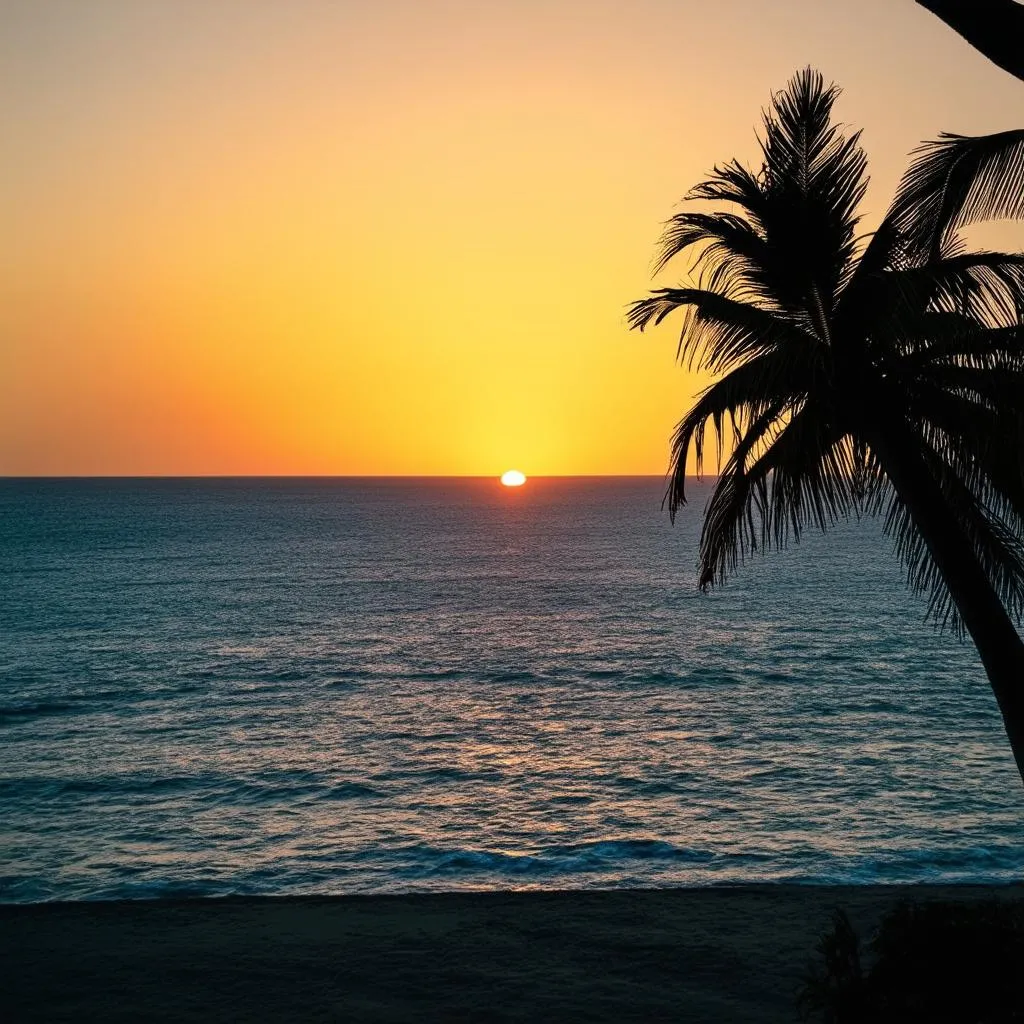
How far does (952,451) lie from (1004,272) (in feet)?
5.81

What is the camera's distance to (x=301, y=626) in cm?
6944

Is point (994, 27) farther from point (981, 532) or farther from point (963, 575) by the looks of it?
point (981, 532)

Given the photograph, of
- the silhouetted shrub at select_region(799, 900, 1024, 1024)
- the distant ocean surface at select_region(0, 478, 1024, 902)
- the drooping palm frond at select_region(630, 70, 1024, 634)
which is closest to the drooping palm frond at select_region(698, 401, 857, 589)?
the drooping palm frond at select_region(630, 70, 1024, 634)

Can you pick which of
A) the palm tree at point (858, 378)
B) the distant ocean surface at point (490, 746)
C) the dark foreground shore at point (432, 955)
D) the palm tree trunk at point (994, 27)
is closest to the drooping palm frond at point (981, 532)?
the palm tree at point (858, 378)

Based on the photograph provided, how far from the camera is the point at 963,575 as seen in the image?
8.62 meters

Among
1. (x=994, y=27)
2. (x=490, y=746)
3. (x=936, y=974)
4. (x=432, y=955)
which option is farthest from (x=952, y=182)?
(x=490, y=746)

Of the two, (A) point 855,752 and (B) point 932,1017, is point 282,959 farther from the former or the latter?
(A) point 855,752

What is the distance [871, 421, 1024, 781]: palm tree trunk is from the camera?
8.49 meters

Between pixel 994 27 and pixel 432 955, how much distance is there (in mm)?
14845

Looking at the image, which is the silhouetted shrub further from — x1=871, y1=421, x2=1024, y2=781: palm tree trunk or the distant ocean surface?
the distant ocean surface

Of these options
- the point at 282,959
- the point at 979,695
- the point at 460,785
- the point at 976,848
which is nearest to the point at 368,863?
Answer: the point at 460,785

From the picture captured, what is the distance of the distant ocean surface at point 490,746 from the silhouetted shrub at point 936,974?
631 inches

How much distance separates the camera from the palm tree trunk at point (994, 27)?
4957mm

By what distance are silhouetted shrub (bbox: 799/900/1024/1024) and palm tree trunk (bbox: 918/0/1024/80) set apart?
6834 mm
